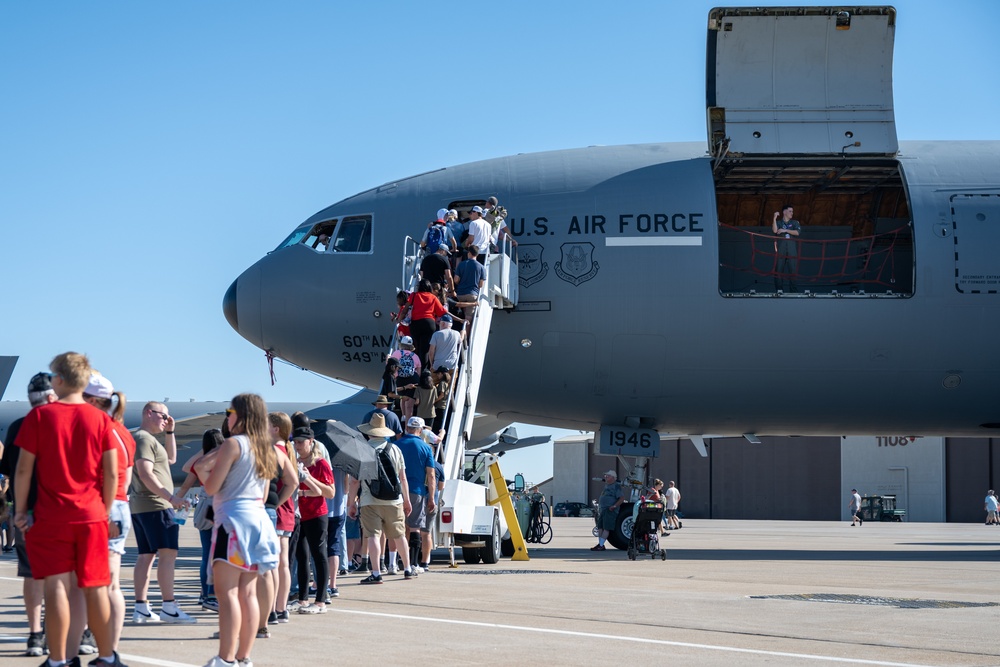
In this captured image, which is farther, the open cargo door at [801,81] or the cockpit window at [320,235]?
the cockpit window at [320,235]

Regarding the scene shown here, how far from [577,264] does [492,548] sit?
4723 mm

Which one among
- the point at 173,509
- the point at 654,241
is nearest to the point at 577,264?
the point at 654,241

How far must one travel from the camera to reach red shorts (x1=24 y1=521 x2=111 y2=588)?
6.09 m

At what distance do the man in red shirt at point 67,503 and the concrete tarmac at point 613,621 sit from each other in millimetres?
889

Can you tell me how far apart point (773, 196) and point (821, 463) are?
44.6 m

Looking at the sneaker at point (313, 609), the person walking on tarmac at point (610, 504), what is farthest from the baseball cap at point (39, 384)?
the person walking on tarmac at point (610, 504)

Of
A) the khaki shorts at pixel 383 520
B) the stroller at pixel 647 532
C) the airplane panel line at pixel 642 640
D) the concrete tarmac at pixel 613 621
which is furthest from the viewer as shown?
the stroller at pixel 647 532

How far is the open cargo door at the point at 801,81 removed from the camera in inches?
714

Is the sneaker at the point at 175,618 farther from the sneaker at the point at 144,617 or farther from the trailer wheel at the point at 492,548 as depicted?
the trailer wheel at the point at 492,548

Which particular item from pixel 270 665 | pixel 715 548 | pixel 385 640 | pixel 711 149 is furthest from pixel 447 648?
pixel 715 548

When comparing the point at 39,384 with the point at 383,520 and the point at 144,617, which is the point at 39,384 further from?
the point at 383,520

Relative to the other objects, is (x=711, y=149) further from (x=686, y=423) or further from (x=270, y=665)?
(x=270, y=665)

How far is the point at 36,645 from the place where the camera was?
24.6ft

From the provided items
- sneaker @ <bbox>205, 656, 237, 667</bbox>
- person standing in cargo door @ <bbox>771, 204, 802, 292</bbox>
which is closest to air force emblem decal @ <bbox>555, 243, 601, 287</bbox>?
person standing in cargo door @ <bbox>771, 204, 802, 292</bbox>
